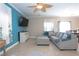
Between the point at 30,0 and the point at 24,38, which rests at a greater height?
the point at 30,0

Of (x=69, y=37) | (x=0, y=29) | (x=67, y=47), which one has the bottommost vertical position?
(x=67, y=47)

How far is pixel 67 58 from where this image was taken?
1.34 meters

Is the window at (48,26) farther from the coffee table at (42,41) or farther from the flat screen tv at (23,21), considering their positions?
the flat screen tv at (23,21)

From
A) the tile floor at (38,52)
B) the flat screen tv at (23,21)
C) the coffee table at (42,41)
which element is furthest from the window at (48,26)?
the flat screen tv at (23,21)

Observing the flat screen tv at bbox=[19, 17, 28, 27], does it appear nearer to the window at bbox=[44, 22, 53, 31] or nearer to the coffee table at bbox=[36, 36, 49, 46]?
the coffee table at bbox=[36, 36, 49, 46]

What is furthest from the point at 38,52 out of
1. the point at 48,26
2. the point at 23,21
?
the point at 23,21

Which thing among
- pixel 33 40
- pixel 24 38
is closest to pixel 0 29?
pixel 33 40

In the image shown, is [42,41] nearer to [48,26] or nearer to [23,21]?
[48,26]

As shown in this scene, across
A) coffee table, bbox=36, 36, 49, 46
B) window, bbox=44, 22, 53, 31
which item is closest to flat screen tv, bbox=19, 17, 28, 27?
coffee table, bbox=36, 36, 49, 46

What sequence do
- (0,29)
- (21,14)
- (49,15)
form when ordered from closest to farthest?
(0,29)
(49,15)
(21,14)

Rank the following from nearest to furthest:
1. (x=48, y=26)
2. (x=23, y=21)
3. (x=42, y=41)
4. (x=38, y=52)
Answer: (x=38, y=52) < (x=48, y=26) < (x=42, y=41) < (x=23, y=21)

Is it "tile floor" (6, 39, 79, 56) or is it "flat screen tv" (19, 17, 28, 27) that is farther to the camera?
"flat screen tv" (19, 17, 28, 27)

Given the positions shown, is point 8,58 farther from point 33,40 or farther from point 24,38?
point 24,38

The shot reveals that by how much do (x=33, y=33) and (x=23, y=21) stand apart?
1.23 m
